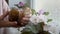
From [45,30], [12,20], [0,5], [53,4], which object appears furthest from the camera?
[53,4]

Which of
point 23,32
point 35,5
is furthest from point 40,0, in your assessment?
point 23,32

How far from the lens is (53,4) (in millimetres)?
1188

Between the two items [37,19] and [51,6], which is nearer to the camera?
[37,19]

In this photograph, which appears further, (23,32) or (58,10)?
(58,10)

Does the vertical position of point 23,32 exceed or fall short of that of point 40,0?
it falls short

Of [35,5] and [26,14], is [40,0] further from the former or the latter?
[26,14]

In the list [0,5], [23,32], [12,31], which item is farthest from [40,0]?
[23,32]

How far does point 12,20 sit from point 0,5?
0.45 m

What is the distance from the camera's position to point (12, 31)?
0.70 meters

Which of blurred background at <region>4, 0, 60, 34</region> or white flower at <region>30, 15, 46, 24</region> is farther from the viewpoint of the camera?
blurred background at <region>4, 0, 60, 34</region>

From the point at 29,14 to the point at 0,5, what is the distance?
0.49 meters

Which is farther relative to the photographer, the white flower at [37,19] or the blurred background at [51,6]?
the blurred background at [51,6]

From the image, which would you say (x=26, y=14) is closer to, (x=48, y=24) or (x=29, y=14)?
(x=29, y=14)

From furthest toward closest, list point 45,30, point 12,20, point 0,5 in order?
point 0,5
point 12,20
point 45,30
